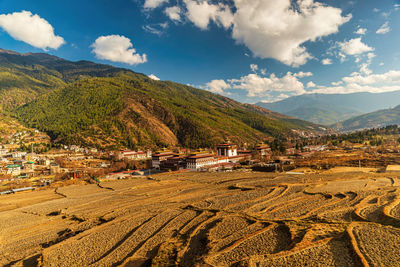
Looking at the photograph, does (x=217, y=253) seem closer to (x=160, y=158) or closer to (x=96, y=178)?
(x=96, y=178)

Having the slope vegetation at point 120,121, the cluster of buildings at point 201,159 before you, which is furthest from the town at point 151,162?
the slope vegetation at point 120,121

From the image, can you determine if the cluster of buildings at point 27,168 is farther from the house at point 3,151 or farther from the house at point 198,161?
the house at point 198,161

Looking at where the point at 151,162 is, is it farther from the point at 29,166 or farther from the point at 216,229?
the point at 216,229

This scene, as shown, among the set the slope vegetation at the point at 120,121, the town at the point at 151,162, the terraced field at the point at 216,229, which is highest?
the slope vegetation at the point at 120,121

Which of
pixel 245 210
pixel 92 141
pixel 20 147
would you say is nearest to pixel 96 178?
pixel 245 210

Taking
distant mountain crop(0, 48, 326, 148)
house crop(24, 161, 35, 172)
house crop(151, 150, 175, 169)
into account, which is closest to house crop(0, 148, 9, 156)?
distant mountain crop(0, 48, 326, 148)

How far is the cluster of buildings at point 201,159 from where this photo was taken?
73000 mm

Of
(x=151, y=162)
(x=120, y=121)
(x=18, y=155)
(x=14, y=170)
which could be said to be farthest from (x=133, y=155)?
(x=120, y=121)

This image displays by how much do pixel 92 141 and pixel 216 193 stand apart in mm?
108937

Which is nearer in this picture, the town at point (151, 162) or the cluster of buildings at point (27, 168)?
the town at point (151, 162)

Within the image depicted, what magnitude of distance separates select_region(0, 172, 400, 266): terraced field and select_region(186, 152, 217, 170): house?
33.1m

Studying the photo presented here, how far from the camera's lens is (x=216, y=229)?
21156 mm

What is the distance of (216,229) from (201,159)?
5211 cm

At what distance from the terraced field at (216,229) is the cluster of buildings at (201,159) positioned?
3378 centimetres
